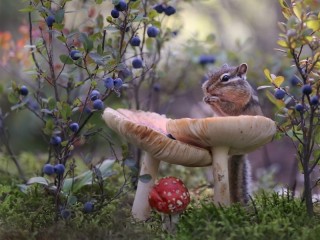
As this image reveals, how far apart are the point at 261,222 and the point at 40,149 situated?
432cm

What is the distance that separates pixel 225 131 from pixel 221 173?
1.15 ft

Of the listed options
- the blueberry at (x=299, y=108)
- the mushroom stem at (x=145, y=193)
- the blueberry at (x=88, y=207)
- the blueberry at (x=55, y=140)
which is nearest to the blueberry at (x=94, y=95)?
the blueberry at (x=55, y=140)

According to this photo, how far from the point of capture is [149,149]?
3.03 m

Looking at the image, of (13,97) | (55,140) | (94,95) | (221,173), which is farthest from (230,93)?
(13,97)

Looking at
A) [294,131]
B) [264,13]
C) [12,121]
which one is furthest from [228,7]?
[294,131]

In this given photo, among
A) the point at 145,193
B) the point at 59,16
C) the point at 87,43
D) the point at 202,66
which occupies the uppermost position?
the point at 59,16

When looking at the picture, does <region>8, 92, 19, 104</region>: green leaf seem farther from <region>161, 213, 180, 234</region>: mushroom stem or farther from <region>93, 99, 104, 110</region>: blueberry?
<region>161, 213, 180, 234</region>: mushroom stem

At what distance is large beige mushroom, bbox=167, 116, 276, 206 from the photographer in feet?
9.18

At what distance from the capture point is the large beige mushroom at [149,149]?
9.54 ft

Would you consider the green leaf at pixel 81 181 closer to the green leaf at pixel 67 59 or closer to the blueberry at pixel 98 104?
the blueberry at pixel 98 104

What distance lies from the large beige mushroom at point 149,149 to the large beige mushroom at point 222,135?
60 mm

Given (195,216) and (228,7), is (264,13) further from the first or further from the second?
(195,216)

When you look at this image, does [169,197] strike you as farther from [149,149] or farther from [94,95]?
[94,95]

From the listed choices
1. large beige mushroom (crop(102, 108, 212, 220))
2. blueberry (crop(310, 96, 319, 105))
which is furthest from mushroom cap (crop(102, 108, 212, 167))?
blueberry (crop(310, 96, 319, 105))
